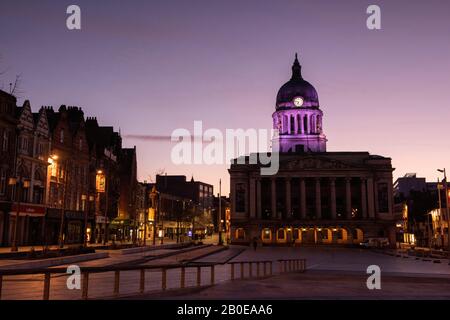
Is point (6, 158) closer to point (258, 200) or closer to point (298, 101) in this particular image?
point (258, 200)

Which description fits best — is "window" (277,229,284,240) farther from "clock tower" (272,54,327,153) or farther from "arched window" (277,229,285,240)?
"clock tower" (272,54,327,153)

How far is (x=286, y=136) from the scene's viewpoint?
14600 centimetres

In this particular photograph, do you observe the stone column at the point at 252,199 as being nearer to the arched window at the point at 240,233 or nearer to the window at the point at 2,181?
the arched window at the point at 240,233

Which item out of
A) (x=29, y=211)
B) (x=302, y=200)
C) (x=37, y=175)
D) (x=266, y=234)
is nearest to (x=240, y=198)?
(x=266, y=234)

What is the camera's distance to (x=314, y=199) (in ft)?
406

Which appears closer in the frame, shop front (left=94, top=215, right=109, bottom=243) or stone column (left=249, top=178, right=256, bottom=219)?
shop front (left=94, top=215, right=109, bottom=243)

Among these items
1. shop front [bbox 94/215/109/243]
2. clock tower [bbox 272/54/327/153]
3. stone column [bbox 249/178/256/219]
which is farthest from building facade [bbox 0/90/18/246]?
clock tower [bbox 272/54/327/153]

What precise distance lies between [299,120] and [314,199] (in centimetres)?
3164

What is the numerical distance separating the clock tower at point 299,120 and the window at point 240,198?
26288 millimetres

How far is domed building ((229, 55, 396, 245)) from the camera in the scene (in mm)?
117375

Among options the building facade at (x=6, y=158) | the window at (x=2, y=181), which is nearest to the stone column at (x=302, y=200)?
the building facade at (x=6, y=158)

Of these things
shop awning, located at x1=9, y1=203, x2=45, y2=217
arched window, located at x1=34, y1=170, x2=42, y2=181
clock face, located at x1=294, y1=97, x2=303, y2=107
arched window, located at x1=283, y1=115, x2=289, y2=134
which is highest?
clock face, located at x1=294, y1=97, x2=303, y2=107

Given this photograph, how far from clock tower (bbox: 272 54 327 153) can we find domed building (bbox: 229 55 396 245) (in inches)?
611
